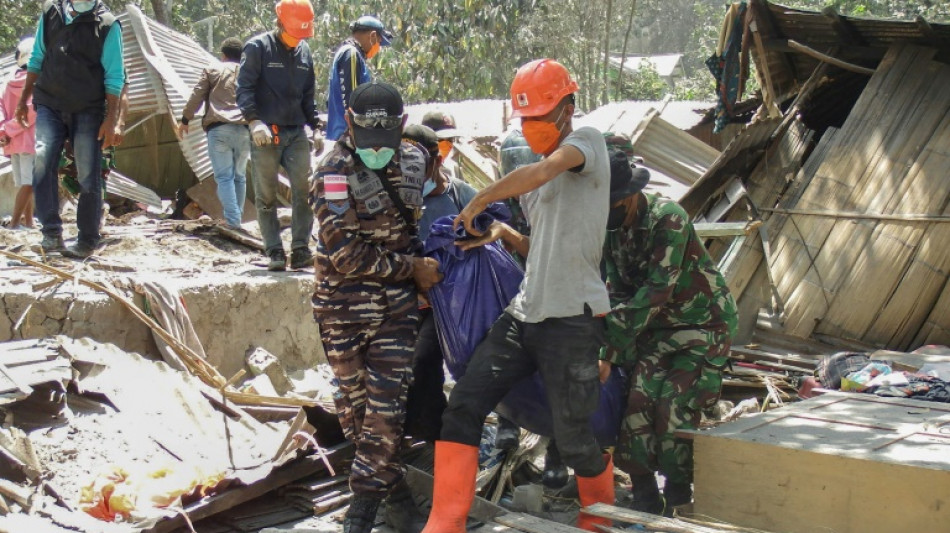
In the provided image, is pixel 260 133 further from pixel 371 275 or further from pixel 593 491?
pixel 593 491

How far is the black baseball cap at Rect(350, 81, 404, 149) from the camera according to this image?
159 inches

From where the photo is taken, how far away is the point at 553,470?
493 centimetres

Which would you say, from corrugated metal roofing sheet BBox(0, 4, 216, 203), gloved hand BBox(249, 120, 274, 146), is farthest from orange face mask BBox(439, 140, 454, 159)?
corrugated metal roofing sheet BBox(0, 4, 216, 203)

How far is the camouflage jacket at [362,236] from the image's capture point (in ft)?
13.3

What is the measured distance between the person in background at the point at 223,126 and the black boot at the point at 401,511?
463 cm

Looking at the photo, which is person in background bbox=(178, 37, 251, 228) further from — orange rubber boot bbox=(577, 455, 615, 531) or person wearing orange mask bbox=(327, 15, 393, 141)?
orange rubber boot bbox=(577, 455, 615, 531)

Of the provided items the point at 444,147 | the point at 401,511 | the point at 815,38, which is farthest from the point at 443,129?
the point at 815,38

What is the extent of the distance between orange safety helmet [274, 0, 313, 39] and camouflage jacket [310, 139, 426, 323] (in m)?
2.85

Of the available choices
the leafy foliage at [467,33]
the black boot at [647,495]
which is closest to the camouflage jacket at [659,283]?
the black boot at [647,495]

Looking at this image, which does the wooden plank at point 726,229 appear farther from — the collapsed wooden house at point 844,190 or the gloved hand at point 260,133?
the gloved hand at point 260,133

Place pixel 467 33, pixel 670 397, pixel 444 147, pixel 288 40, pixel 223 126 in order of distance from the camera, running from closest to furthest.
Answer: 1. pixel 670 397
2. pixel 444 147
3. pixel 288 40
4. pixel 223 126
5. pixel 467 33

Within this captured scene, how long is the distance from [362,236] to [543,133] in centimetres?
87

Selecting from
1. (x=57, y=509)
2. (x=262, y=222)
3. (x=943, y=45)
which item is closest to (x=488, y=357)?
(x=57, y=509)

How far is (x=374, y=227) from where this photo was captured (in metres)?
4.14
